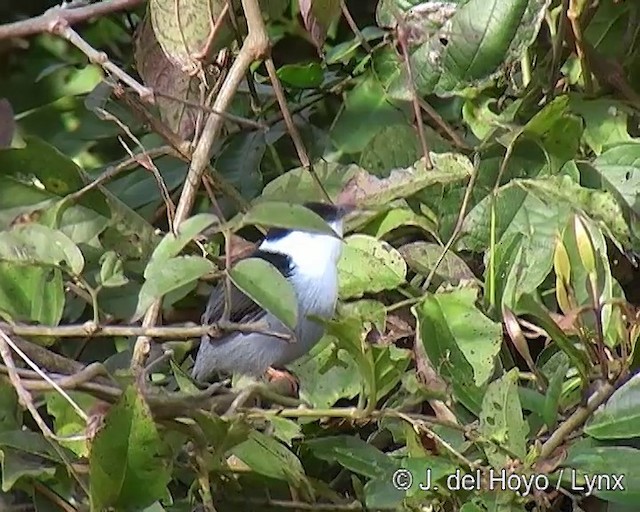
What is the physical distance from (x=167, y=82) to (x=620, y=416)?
0.79 meters

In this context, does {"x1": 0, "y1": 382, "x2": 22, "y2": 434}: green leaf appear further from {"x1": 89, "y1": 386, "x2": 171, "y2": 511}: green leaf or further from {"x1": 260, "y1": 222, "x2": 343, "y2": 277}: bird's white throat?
{"x1": 260, "y1": 222, "x2": 343, "y2": 277}: bird's white throat

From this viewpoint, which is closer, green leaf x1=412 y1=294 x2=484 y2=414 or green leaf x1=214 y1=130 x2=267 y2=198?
green leaf x1=412 y1=294 x2=484 y2=414

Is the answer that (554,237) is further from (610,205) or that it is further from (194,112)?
(194,112)

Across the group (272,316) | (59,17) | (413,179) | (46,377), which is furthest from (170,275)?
(272,316)

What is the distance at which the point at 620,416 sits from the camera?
3.33 ft

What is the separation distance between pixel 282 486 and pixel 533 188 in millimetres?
402

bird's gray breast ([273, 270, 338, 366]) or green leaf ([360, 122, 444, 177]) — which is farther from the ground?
green leaf ([360, 122, 444, 177])

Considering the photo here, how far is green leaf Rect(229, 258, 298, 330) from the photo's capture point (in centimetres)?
100

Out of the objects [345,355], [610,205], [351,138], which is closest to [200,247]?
[345,355]

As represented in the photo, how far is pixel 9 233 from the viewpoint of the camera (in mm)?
1244

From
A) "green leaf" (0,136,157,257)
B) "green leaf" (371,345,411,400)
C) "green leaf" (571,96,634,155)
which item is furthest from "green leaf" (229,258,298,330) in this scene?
"green leaf" (571,96,634,155)

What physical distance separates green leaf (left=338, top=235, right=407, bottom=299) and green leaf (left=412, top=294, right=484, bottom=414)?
0.15m

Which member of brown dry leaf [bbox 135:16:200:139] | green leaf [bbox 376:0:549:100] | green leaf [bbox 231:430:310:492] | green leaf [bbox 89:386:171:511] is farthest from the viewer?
brown dry leaf [bbox 135:16:200:139]

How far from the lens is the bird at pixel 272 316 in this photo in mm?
1674
